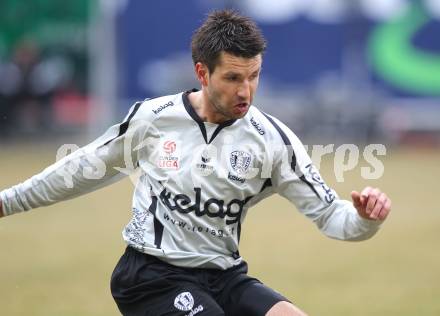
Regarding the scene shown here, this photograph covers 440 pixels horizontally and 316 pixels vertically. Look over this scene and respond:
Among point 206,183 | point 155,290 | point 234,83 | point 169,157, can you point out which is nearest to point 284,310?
point 155,290

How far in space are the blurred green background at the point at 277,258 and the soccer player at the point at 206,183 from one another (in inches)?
138

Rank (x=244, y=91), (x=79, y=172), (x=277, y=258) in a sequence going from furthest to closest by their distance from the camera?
1. (x=277, y=258)
2. (x=79, y=172)
3. (x=244, y=91)

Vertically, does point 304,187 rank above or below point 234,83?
below

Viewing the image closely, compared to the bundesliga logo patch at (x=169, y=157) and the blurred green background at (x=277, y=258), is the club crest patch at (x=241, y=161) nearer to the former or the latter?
the bundesliga logo patch at (x=169, y=157)

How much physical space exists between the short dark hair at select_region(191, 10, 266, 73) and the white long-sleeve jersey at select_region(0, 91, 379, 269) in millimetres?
318

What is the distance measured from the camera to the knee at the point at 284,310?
5.29 m

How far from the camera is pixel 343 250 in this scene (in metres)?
13.4

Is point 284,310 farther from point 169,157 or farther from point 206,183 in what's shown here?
point 169,157

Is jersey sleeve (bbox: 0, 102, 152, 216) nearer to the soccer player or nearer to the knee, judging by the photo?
the soccer player

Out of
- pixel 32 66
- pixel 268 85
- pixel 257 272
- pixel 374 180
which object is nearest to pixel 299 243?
pixel 257 272

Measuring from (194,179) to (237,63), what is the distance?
67 centimetres

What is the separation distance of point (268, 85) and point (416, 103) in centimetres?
395

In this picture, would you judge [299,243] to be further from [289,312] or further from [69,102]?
[69,102]

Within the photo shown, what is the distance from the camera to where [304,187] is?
5.66 metres
